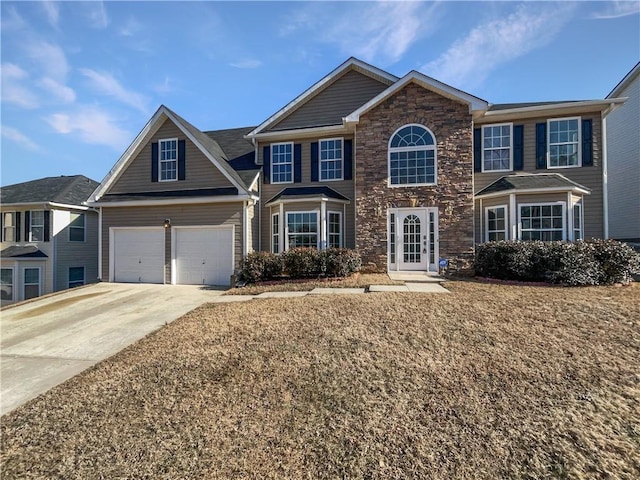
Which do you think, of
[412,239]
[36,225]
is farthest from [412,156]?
[36,225]

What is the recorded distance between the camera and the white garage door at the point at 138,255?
12.5 meters

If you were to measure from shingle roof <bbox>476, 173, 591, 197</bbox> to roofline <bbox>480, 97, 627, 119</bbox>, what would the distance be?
232cm

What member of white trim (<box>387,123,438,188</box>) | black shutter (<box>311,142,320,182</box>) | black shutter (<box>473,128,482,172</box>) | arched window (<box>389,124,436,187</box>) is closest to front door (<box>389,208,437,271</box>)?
white trim (<box>387,123,438,188</box>)

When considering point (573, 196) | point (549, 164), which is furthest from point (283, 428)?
point (549, 164)

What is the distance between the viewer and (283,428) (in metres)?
3.34

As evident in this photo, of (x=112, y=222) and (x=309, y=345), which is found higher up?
(x=112, y=222)

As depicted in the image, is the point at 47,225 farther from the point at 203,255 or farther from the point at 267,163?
the point at 267,163

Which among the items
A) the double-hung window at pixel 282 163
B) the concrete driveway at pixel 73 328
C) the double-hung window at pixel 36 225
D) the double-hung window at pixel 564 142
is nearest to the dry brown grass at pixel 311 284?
the concrete driveway at pixel 73 328

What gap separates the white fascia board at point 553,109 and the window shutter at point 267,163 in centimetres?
890

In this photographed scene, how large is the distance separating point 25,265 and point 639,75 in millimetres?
31982

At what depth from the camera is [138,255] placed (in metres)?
12.8

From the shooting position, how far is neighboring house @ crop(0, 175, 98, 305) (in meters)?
16.2

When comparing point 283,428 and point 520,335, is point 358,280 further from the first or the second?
point 283,428

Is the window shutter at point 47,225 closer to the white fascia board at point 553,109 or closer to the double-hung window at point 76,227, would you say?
the double-hung window at point 76,227
